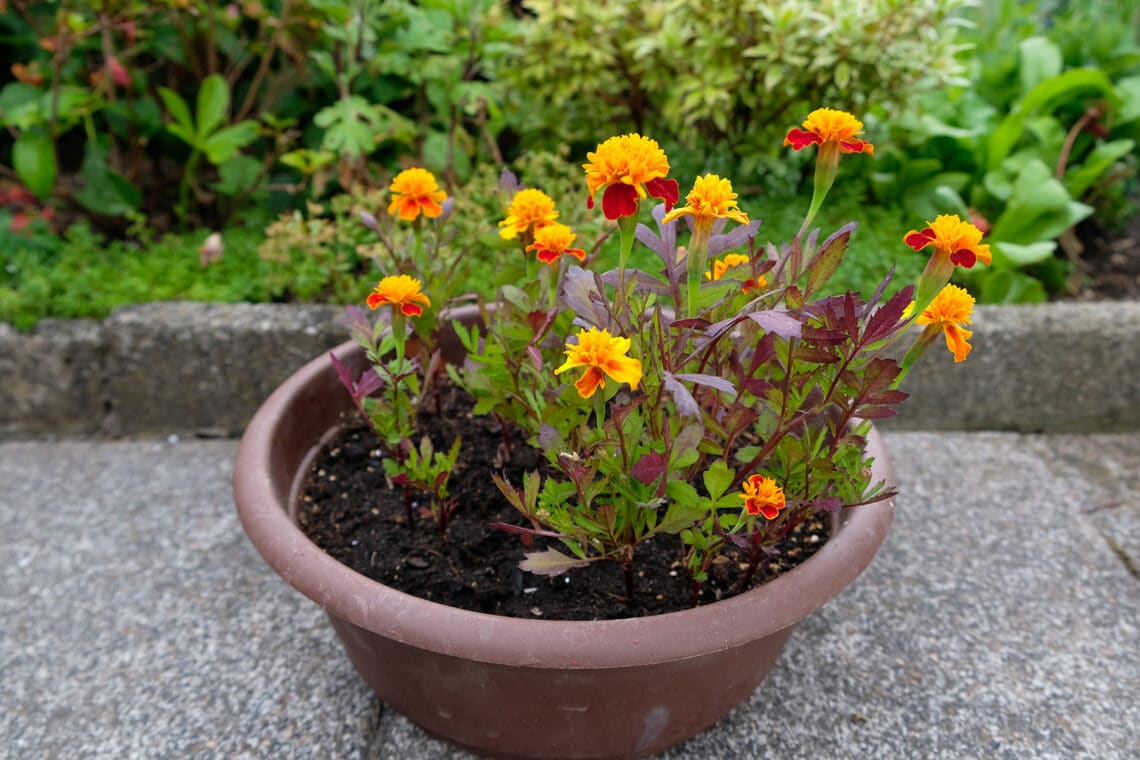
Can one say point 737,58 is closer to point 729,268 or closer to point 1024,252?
point 1024,252

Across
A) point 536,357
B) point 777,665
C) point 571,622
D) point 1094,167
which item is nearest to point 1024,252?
point 1094,167

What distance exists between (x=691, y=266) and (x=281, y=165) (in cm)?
210

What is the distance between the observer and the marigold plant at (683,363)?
1.10 metres

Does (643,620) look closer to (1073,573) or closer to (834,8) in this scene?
(1073,573)

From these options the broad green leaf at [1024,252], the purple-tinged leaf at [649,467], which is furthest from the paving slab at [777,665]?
the purple-tinged leaf at [649,467]

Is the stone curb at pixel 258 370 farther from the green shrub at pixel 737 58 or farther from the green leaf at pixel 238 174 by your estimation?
the green shrub at pixel 737 58

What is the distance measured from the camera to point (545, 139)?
2.83 metres

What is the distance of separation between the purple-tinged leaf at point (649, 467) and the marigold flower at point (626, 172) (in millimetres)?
322

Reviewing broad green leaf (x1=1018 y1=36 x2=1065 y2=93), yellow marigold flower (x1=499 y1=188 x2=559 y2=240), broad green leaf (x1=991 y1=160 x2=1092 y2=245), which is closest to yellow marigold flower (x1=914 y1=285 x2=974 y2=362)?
yellow marigold flower (x1=499 y1=188 x2=559 y2=240)

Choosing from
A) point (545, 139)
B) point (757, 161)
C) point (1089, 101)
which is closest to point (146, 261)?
point (545, 139)

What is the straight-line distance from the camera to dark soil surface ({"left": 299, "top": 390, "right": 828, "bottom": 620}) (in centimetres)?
145

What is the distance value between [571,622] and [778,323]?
20.0 inches

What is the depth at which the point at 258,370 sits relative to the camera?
2.40m

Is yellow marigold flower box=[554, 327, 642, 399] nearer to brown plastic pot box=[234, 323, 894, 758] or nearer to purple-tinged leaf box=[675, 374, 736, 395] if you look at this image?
purple-tinged leaf box=[675, 374, 736, 395]
